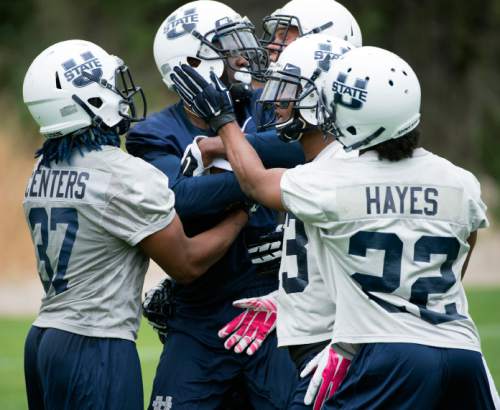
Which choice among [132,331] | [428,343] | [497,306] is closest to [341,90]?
[428,343]

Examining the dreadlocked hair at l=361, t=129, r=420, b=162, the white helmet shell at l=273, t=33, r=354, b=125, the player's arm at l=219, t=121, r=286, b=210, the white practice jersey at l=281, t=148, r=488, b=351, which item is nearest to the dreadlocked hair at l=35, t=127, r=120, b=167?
the player's arm at l=219, t=121, r=286, b=210

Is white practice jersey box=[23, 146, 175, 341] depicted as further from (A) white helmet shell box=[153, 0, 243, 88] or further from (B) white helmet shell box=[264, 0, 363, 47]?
(B) white helmet shell box=[264, 0, 363, 47]

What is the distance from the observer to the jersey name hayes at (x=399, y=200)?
3980 millimetres

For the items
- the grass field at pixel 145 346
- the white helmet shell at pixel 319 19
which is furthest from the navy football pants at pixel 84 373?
the grass field at pixel 145 346

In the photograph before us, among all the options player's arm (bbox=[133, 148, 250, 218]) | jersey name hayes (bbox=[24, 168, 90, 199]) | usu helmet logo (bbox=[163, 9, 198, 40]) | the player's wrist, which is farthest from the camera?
usu helmet logo (bbox=[163, 9, 198, 40])

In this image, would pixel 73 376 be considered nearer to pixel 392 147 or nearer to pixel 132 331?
pixel 132 331

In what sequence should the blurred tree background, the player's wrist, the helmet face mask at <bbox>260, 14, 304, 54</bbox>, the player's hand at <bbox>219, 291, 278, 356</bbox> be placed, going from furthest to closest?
the blurred tree background, the helmet face mask at <bbox>260, 14, 304, 54</bbox>, the player's hand at <bbox>219, 291, 278, 356</bbox>, the player's wrist

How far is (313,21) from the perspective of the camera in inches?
210

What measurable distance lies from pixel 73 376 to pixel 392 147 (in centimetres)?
152

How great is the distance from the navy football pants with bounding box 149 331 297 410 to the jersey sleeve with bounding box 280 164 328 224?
998 millimetres

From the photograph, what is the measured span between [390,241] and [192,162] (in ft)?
3.78

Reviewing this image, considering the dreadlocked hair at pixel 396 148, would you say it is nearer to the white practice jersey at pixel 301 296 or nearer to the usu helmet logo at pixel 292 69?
the white practice jersey at pixel 301 296

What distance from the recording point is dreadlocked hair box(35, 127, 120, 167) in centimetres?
441

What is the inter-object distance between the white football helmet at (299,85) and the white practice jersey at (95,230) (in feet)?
1.79
